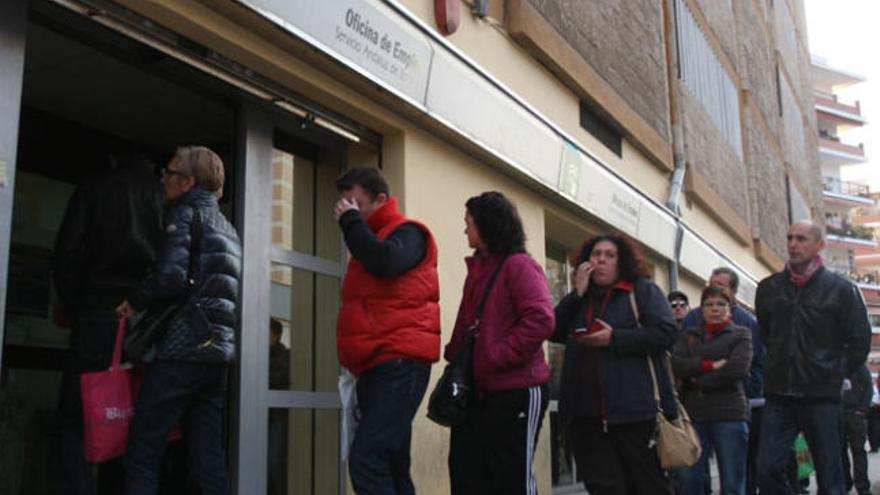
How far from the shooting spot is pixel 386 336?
3.92 metres

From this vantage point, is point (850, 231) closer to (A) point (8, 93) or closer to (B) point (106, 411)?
(B) point (106, 411)

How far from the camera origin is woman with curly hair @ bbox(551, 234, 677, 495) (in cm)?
451

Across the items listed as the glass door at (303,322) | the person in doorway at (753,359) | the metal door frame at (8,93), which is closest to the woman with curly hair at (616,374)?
the glass door at (303,322)

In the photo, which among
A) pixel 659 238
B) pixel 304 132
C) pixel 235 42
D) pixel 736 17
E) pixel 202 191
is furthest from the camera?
pixel 736 17

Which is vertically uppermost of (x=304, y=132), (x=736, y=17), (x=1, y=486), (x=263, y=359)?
(x=736, y=17)

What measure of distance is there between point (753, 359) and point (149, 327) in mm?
5261

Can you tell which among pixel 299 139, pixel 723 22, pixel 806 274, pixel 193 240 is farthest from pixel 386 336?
pixel 723 22

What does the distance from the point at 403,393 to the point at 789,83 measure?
79.5 ft

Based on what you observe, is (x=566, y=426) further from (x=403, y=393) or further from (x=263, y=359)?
(x=263, y=359)

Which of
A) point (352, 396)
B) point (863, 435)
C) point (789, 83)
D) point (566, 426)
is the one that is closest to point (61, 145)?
point (352, 396)

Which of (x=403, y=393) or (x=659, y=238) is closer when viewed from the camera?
(x=403, y=393)

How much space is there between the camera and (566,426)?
4.74 m

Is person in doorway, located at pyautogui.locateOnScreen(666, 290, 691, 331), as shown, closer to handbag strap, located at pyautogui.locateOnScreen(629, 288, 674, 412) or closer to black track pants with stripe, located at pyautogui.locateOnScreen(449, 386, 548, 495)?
handbag strap, located at pyautogui.locateOnScreen(629, 288, 674, 412)

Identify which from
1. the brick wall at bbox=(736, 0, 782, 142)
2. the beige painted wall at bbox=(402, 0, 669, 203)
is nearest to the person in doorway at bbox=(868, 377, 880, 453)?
the brick wall at bbox=(736, 0, 782, 142)
